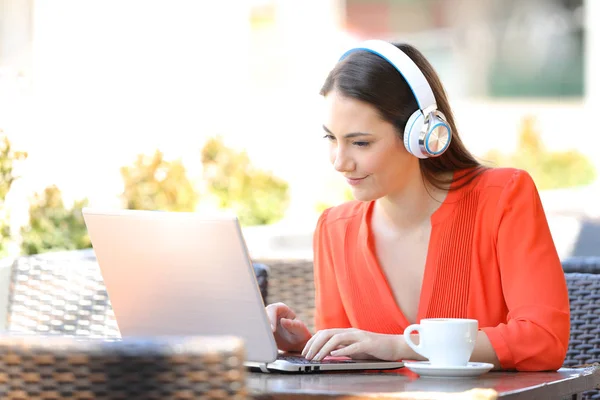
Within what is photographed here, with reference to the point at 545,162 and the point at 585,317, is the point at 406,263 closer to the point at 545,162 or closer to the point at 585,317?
the point at 585,317

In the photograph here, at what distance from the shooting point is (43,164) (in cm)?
435

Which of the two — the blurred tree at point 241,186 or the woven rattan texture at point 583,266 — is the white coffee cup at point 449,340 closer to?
the woven rattan texture at point 583,266

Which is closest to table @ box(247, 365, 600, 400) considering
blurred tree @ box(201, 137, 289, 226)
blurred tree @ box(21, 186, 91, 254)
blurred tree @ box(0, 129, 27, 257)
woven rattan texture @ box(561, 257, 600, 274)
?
woven rattan texture @ box(561, 257, 600, 274)

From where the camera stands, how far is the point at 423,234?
246 cm

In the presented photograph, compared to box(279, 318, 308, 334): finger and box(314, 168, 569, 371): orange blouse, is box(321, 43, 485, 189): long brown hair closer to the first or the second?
box(314, 168, 569, 371): orange blouse

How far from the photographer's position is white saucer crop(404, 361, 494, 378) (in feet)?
6.05

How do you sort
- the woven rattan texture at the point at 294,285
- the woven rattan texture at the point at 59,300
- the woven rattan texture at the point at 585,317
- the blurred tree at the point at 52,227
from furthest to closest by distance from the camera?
the blurred tree at the point at 52,227 < the woven rattan texture at the point at 294,285 < the woven rattan texture at the point at 59,300 < the woven rattan texture at the point at 585,317

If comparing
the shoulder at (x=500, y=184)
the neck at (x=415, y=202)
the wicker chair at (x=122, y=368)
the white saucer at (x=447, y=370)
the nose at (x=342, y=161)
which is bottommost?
the white saucer at (x=447, y=370)

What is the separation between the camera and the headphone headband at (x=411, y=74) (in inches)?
89.2

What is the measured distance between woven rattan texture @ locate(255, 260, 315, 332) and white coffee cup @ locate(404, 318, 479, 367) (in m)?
1.38

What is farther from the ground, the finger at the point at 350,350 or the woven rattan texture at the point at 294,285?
the finger at the point at 350,350

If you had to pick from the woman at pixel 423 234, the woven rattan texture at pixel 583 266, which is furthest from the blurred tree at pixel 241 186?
the woman at pixel 423 234

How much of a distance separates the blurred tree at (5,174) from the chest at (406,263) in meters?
1.60

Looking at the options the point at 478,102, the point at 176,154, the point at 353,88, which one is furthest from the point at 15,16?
the point at 478,102
